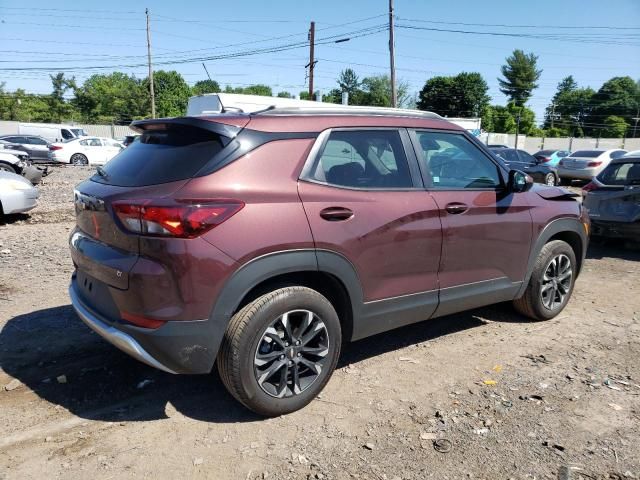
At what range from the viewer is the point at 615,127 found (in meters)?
80.6

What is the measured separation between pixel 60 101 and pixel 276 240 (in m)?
77.6

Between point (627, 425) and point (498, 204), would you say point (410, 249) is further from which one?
point (627, 425)

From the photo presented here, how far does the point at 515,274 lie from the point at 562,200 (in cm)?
98

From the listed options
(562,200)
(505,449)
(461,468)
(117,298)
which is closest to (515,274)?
(562,200)

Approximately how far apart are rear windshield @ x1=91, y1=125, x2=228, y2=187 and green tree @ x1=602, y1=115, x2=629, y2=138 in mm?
90039

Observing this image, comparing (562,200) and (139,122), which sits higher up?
(139,122)

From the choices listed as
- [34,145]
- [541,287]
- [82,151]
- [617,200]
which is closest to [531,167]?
[617,200]

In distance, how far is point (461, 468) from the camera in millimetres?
2660

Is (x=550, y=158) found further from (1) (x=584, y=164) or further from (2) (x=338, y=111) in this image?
(2) (x=338, y=111)

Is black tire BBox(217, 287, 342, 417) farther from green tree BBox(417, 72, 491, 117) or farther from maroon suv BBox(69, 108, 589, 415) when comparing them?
green tree BBox(417, 72, 491, 117)

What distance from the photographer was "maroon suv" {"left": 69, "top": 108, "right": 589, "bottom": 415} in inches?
106

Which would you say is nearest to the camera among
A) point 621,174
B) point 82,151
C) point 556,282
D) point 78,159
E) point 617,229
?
point 556,282

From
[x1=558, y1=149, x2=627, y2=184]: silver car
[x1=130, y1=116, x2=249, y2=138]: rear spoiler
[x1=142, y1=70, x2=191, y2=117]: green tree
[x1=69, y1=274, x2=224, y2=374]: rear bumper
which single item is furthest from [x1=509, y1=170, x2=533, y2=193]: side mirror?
[x1=142, y1=70, x2=191, y2=117]: green tree

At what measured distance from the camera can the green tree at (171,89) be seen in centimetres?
7949
